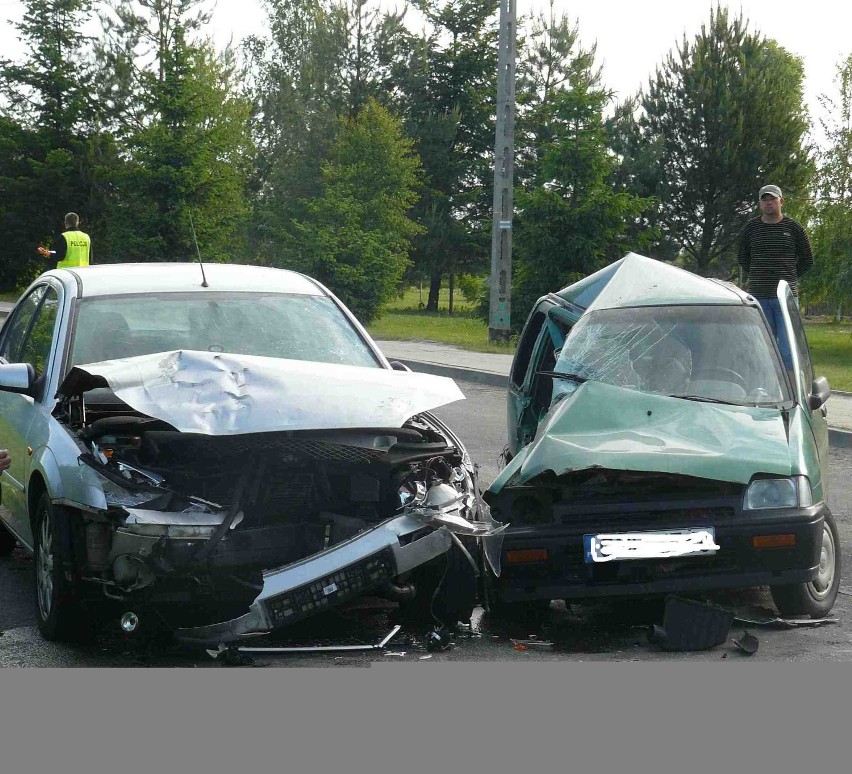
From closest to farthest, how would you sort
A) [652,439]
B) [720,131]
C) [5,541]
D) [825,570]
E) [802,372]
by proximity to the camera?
[652,439]
[825,570]
[802,372]
[5,541]
[720,131]

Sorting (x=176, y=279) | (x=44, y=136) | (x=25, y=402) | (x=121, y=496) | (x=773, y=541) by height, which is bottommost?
(x=773, y=541)

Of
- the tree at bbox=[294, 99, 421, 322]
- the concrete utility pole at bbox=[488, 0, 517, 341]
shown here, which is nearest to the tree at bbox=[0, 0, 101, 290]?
the tree at bbox=[294, 99, 421, 322]

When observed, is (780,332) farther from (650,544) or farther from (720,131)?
(720,131)

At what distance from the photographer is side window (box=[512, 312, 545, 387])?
763 cm

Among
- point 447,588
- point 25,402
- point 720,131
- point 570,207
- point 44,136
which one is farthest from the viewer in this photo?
point 44,136

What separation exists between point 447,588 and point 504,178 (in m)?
17.7

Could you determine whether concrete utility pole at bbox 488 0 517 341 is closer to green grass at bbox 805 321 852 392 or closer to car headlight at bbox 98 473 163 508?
green grass at bbox 805 321 852 392

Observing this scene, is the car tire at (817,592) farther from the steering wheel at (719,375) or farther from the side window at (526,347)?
the side window at (526,347)

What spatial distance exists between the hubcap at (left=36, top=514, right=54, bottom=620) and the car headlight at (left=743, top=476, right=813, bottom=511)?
2878 mm

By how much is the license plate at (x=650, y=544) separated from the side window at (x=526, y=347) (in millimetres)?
2784

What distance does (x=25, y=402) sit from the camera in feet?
18.5

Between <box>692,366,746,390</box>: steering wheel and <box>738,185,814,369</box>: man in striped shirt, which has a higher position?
<box>738,185,814,369</box>: man in striped shirt

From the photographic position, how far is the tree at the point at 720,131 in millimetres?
39969

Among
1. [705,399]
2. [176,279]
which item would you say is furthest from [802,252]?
[176,279]
